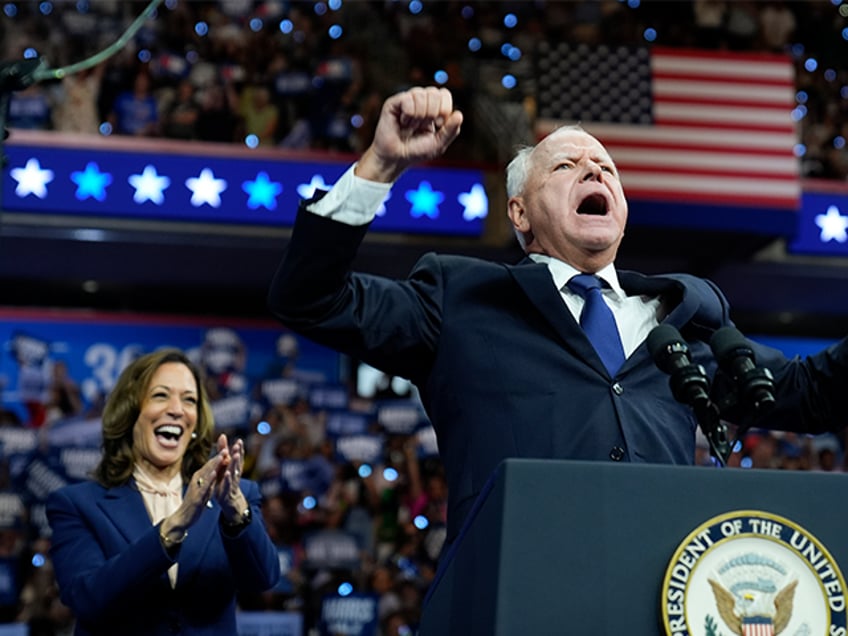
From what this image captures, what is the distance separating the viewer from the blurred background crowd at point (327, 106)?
282 inches

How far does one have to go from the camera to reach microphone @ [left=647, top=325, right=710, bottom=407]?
149 centimetres

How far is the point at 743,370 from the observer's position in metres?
1.52

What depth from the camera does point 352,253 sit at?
5.72 feet

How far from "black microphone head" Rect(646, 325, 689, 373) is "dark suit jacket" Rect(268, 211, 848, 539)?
0.67ft

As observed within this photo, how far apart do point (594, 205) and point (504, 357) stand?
1.06 feet

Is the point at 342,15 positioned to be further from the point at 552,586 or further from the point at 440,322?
the point at 552,586

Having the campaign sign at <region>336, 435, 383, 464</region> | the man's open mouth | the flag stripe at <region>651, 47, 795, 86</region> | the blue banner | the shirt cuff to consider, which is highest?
the flag stripe at <region>651, 47, 795, 86</region>

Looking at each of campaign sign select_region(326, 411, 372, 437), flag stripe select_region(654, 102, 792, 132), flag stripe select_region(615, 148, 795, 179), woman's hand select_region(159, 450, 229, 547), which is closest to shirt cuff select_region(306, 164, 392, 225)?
woman's hand select_region(159, 450, 229, 547)

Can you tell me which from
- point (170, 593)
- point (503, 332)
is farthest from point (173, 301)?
point (503, 332)

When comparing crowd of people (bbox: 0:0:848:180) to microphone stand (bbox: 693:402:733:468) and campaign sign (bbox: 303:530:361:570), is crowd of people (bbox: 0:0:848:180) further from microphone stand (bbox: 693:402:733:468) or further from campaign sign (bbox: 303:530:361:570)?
microphone stand (bbox: 693:402:733:468)

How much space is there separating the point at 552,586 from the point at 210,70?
29.5 ft

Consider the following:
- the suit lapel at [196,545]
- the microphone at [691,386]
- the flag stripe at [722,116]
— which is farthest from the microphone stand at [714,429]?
the flag stripe at [722,116]

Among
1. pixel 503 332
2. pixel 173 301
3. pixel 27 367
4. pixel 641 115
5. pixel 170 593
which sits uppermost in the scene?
pixel 641 115

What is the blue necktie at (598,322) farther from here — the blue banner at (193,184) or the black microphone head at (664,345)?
the blue banner at (193,184)
